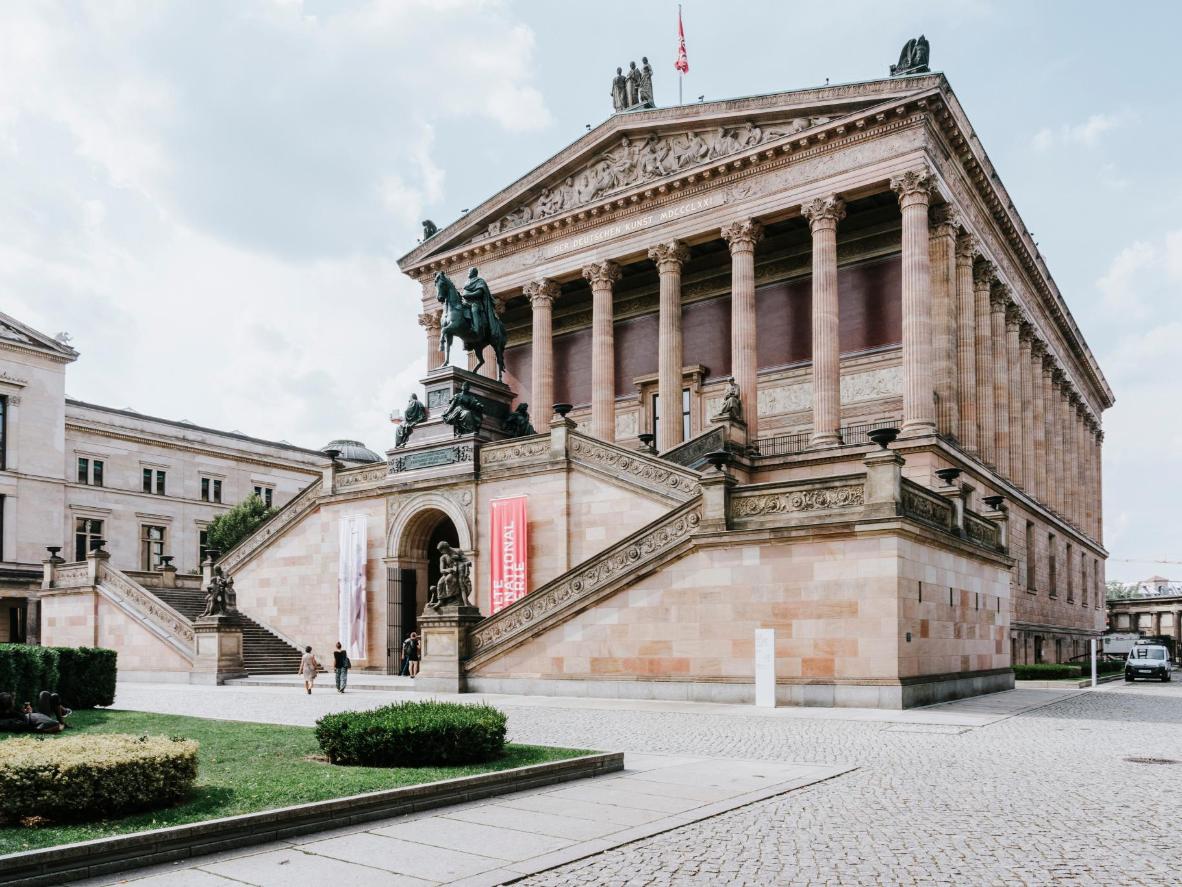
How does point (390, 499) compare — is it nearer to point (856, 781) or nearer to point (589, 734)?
point (589, 734)

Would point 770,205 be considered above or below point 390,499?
above

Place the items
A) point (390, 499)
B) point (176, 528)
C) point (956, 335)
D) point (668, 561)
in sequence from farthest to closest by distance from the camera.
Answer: point (176, 528)
point (956, 335)
point (390, 499)
point (668, 561)

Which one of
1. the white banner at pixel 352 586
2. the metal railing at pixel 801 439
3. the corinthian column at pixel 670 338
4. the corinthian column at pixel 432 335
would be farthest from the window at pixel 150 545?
the metal railing at pixel 801 439

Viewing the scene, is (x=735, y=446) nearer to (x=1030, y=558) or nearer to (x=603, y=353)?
(x=603, y=353)

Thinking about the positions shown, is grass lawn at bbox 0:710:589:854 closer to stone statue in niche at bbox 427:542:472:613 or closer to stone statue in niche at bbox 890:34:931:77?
stone statue in niche at bbox 427:542:472:613

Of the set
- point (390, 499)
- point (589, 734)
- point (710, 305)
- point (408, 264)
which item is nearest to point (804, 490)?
point (589, 734)

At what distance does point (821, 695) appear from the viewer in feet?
80.3

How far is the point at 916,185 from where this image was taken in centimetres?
4178

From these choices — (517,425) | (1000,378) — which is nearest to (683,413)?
(517,425)

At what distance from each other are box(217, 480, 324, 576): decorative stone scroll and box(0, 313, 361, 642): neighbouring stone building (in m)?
20.9

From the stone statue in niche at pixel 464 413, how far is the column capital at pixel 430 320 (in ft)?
67.0

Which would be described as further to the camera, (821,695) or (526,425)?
(526,425)

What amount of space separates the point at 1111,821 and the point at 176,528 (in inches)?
2945

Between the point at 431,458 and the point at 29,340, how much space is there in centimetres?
4259
